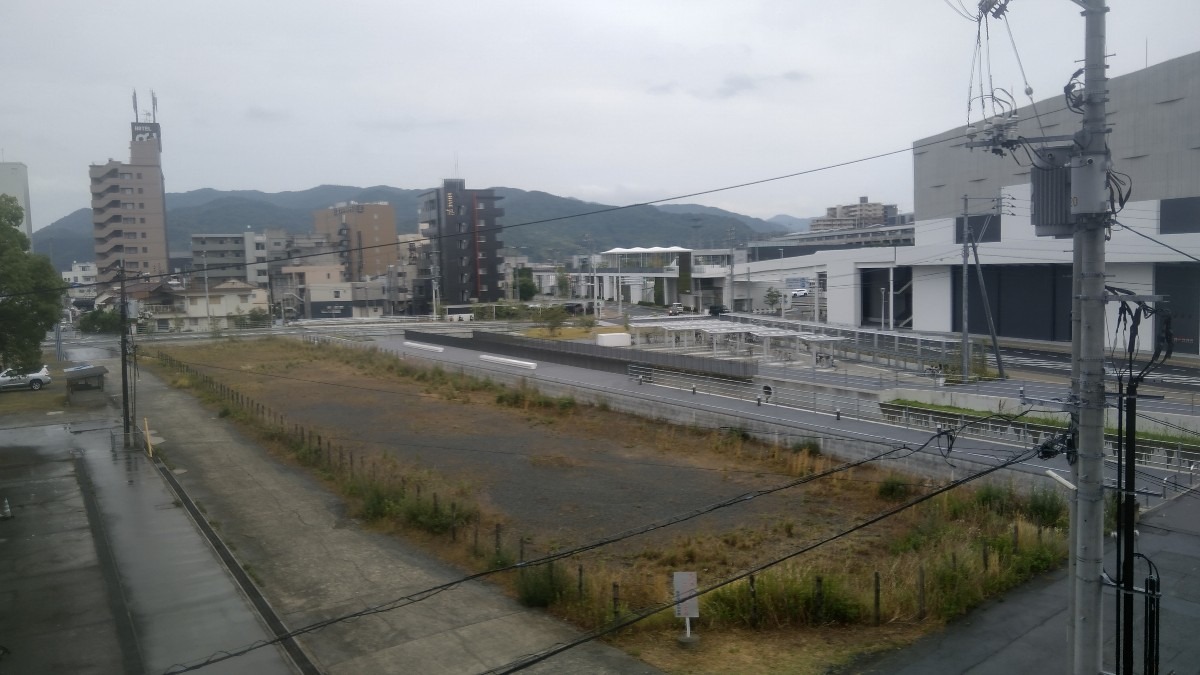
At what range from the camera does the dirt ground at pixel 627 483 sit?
7.25 m

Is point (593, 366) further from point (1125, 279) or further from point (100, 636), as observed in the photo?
point (100, 636)

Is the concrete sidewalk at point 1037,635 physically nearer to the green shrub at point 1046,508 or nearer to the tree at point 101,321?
the green shrub at point 1046,508

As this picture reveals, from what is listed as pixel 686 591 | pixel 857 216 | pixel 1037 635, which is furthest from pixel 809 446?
pixel 857 216

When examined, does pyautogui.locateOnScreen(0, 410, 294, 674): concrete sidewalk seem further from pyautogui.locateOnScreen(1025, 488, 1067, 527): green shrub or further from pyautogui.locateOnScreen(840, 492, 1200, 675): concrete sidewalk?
pyautogui.locateOnScreen(1025, 488, 1067, 527): green shrub

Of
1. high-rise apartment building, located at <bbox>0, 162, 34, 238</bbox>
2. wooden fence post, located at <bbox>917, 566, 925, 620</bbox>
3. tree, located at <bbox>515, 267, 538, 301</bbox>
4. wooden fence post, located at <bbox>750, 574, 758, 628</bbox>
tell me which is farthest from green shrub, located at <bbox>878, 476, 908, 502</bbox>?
tree, located at <bbox>515, 267, 538, 301</bbox>

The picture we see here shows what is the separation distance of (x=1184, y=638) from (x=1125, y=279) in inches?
860

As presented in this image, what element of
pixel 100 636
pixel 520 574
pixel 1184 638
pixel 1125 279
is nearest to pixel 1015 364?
pixel 1125 279

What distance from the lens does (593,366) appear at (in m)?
26.4

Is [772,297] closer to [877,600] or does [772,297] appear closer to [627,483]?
[627,483]

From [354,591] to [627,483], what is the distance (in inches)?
229

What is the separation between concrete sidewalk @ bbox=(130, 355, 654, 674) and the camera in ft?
22.9

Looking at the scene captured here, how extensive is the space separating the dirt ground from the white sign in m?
0.34

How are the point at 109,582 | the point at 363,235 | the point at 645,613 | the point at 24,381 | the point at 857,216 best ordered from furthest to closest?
the point at 857,216, the point at 363,235, the point at 24,381, the point at 109,582, the point at 645,613

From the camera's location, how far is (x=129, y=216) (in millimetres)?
52438
